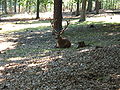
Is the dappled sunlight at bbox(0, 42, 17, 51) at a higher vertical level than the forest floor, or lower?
lower

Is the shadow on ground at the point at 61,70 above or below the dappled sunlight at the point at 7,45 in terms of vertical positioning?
above

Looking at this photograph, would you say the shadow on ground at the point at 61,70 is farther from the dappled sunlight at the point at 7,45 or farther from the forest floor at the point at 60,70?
the dappled sunlight at the point at 7,45

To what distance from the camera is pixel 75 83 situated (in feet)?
37.1

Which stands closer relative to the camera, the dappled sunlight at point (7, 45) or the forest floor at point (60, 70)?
the forest floor at point (60, 70)

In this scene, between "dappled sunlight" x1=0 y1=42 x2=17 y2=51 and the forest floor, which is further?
"dappled sunlight" x1=0 y1=42 x2=17 y2=51

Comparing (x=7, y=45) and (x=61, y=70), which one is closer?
(x=61, y=70)

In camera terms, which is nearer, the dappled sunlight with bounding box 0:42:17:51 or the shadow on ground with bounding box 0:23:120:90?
the shadow on ground with bounding box 0:23:120:90

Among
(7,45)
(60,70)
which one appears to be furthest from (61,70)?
(7,45)

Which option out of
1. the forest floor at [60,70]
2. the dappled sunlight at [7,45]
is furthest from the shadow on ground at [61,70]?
the dappled sunlight at [7,45]

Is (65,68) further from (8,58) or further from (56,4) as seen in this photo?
(56,4)

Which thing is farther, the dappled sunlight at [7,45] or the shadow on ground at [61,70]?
the dappled sunlight at [7,45]

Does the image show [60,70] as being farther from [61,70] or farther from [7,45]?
[7,45]

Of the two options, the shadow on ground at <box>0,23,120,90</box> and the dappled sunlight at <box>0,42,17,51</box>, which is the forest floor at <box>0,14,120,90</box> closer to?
the shadow on ground at <box>0,23,120,90</box>

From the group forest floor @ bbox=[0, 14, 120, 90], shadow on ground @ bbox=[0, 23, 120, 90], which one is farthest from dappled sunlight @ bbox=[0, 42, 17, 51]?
shadow on ground @ bbox=[0, 23, 120, 90]
